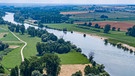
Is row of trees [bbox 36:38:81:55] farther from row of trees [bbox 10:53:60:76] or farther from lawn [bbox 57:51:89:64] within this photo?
row of trees [bbox 10:53:60:76]

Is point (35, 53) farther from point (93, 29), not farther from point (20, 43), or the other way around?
point (93, 29)

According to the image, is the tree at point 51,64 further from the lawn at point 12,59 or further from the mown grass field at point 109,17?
the mown grass field at point 109,17

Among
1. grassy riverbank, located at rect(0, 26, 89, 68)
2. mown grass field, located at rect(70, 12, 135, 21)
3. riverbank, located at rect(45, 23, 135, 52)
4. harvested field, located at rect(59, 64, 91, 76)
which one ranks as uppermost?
harvested field, located at rect(59, 64, 91, 76)

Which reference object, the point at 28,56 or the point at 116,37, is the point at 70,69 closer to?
the point at 28,56

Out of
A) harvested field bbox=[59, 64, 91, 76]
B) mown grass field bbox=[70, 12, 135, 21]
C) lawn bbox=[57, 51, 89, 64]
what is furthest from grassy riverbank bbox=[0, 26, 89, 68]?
mown grass field bbox=[70, 12, 135, 21]

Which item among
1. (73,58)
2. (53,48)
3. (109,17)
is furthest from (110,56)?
(109,17)

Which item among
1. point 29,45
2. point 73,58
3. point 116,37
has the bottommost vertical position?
point 116,37

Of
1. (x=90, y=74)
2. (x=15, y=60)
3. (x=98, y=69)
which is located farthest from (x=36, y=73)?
(x=15, y=60)

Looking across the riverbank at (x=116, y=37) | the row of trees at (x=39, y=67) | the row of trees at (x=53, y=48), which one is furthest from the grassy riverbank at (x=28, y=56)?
the riverbank at (x=116, y=37)
